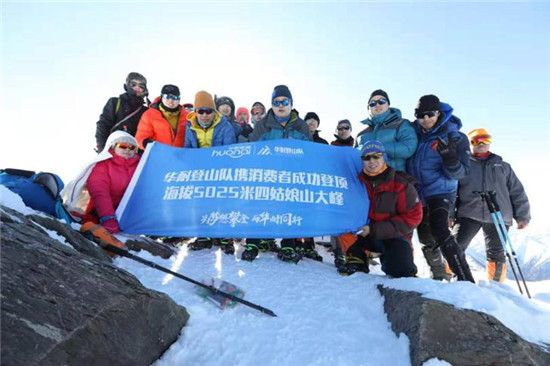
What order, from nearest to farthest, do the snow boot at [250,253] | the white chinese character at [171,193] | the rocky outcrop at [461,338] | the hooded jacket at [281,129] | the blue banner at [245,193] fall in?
the rocky outcrop at [461,338], the snow boot at [250,253], the blue banner at [245,193], the white chinese character at [171,193], the hooded jacket at [281,129]

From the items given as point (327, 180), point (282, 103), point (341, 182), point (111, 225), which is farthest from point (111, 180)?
point (341, 182)

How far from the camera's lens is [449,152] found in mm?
4816

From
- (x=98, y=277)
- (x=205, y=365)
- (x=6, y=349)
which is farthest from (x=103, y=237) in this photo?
(x=6, y=349)

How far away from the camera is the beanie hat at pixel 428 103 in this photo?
512cm

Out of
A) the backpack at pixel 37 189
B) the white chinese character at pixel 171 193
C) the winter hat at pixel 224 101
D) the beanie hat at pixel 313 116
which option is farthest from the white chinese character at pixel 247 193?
the winter hat at pixel 224 101

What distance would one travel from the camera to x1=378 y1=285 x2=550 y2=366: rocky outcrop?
2.49 meters

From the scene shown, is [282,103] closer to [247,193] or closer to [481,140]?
[247,193]

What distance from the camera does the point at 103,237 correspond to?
4082 millimetres

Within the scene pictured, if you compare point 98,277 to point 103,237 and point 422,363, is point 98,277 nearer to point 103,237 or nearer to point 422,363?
point 103,237

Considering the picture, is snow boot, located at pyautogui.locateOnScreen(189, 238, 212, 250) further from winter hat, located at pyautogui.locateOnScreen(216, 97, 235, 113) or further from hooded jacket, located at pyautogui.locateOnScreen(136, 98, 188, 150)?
winter hat, located at pyautogui.locateOnScreen(216, 97, 235, 113)

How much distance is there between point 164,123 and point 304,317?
4.62 metres

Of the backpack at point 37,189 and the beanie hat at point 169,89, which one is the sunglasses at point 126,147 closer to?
the backpack at point 37,189

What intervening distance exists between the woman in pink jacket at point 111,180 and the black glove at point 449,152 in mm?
4682

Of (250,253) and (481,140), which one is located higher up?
(481,140)
